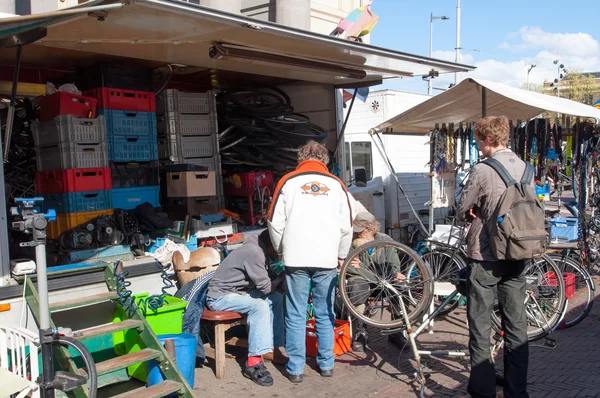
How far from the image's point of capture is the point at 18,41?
4.57 meters

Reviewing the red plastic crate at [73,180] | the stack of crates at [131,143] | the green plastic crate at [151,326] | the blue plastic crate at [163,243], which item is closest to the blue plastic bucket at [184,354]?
the green plastic crate at [151,326]

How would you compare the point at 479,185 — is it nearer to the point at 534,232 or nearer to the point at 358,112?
the point at 534,232

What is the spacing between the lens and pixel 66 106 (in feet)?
19.5

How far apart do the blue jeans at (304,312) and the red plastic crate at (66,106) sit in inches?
115

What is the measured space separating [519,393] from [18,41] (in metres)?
4.59

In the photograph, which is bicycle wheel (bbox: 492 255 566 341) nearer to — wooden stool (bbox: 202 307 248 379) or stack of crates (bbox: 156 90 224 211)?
wooden stool (bbox: 202 307 248 379)

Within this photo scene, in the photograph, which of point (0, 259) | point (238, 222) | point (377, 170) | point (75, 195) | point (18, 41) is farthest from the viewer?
point (377, 170)

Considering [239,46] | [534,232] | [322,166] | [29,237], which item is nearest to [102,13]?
[239,46]

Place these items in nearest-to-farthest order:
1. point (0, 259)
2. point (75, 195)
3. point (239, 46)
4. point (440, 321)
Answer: point (0, 259) < point (239, 46) < point (75, 195) < point (440, 321)

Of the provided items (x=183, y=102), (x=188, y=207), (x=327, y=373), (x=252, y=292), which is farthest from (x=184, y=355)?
(x=183, y=102)

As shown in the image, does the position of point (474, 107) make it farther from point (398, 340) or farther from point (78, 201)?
point (78, 201)

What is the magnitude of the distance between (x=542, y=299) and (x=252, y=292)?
2679mm

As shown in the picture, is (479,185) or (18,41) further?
(18,41)

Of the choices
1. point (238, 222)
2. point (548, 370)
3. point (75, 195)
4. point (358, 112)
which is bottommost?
point (548, 370)
